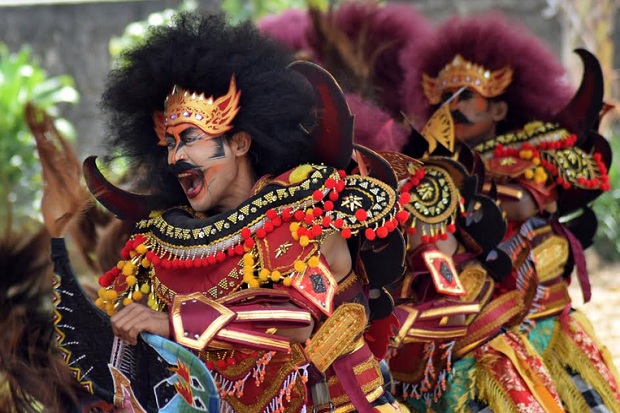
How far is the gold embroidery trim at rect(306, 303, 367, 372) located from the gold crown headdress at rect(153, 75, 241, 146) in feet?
2.25

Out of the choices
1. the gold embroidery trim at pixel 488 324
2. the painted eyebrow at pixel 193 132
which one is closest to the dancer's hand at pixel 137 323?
the painted eyebrow at pixel 193 132

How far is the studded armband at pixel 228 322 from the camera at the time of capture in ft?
9.96

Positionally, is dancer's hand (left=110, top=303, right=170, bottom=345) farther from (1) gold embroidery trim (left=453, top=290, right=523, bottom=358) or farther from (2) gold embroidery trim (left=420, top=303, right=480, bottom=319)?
(1) gold embroidery trim (left=453, top=290, right=523, bottom=358)

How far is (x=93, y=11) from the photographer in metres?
11.7

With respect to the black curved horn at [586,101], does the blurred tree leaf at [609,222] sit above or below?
below

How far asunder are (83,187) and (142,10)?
26.5 ft

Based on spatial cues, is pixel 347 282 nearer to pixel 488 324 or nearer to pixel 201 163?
pixel 201 163

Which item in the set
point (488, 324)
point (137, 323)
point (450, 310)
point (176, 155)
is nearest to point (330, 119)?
point (176, 155)

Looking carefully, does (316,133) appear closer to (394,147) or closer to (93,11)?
(394,147)

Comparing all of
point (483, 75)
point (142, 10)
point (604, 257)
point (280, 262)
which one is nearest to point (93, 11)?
point (142, 10)

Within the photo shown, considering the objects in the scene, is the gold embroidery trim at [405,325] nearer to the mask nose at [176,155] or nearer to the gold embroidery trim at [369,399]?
the gold embroidery trim at [369,399]

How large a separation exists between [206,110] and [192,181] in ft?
0.78

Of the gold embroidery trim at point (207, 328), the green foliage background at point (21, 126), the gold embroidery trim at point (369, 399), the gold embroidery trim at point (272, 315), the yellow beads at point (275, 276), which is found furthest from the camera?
the green foliage background at point (21, 126)

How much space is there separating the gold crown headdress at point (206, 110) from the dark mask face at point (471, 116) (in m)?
1.96
